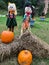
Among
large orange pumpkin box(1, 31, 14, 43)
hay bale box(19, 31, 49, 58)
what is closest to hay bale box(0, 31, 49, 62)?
hay bale box(19, 31, 49, 58)

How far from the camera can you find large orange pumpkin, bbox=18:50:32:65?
6090 millimetres

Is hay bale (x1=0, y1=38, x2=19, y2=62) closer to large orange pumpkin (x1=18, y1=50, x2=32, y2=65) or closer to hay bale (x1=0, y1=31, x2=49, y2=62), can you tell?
hay bale (x1=0, y1=31, x2=49, y2=62)

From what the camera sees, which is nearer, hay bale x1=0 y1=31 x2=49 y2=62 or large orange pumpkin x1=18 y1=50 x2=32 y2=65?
large orange pumpkin x1=18 y1=50 x2=32 y2=65

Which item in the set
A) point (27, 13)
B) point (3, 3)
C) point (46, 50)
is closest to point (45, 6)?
point (3, 3)

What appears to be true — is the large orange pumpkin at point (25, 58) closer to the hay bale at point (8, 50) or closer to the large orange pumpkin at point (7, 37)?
the hay bale at point (8, 50)

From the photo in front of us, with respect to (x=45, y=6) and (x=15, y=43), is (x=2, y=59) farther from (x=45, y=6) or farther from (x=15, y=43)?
(x=45, y=6)

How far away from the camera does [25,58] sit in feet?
19.9

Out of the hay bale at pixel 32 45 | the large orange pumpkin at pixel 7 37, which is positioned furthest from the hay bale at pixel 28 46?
the large orange pumpkin at pixel 7 37

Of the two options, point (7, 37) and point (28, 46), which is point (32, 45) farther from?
point (7, 37)

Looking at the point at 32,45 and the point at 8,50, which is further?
the point at 32,45

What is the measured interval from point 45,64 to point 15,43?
34.7 inches

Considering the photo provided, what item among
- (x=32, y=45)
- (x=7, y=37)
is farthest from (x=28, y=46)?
(x=7, y=37)

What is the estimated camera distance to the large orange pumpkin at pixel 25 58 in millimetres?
6090

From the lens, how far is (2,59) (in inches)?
244
